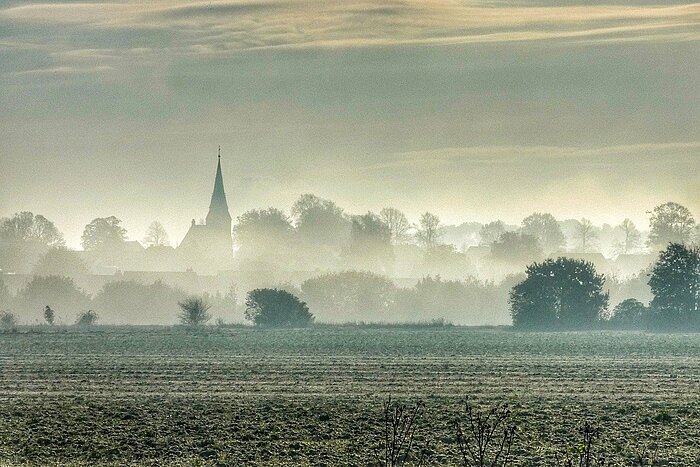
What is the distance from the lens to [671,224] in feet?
374

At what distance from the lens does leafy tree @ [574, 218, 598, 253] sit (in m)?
149

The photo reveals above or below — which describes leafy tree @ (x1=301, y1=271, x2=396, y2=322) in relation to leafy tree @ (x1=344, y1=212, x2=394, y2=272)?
below

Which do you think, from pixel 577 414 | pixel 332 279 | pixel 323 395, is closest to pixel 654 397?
pixel 577 414

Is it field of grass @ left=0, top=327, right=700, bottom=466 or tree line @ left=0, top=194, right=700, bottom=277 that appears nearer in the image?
field of grass @ left=0, top=327, right=700, bottom=466

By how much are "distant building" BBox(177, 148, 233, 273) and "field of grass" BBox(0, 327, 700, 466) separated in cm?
8216

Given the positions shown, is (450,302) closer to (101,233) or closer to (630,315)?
(630,315)

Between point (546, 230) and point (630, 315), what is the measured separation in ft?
221

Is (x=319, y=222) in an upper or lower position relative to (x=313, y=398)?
upper

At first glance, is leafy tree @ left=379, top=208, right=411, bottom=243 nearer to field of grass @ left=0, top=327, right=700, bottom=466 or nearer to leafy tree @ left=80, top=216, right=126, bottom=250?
leafy tree @ left=80, top=216, right=126, bottom=250

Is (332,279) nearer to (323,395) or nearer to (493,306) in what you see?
A: (493,306)

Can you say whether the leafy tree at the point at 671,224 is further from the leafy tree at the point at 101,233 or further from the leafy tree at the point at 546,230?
the leafy tree at the point at 101,233

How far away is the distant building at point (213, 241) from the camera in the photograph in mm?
132750

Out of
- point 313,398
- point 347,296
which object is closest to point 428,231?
point 347,296

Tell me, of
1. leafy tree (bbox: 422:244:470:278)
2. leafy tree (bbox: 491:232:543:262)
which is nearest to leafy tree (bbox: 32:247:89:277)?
leafy tree (bbox: 422:244:470:278)
